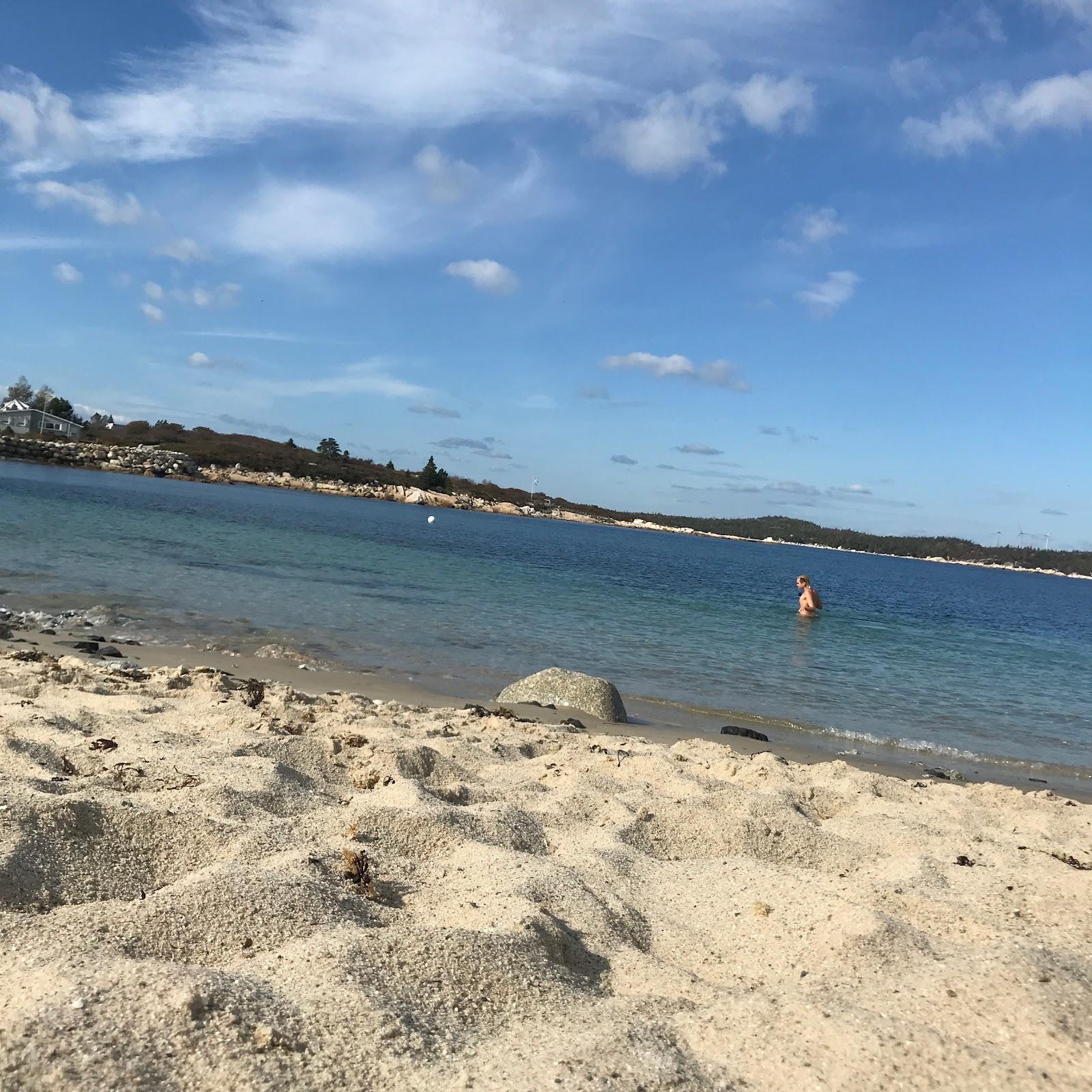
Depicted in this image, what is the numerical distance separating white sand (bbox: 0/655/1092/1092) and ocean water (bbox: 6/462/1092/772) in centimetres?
653

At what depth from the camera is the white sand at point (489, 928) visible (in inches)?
107

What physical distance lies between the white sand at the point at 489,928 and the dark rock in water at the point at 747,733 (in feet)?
13.7

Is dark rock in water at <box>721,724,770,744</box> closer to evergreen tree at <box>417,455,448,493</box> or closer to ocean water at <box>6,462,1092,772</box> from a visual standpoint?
ocean water at <box>6,462,1092,772</box>

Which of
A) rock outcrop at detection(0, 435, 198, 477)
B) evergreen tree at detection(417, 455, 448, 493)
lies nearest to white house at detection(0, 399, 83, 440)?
rock outcrop at detection(0, 435, 198, 477)

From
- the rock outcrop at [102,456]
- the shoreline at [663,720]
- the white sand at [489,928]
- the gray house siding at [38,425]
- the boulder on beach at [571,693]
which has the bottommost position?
the shoreline at [663,720]

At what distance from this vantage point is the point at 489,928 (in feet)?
12.4

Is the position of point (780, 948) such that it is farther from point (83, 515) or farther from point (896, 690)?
point (83, 515)

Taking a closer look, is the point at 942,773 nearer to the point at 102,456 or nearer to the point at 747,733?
the point at 747,733

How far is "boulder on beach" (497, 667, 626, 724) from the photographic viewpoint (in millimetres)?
11531

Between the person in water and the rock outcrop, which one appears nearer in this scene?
the person in water

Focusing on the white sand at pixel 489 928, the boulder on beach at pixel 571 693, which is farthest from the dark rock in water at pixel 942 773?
the boulder on beach at pixel 571 693

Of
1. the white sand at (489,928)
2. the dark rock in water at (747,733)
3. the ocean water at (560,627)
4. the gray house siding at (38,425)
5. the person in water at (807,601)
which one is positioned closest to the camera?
Result: the white sand at (489,928)

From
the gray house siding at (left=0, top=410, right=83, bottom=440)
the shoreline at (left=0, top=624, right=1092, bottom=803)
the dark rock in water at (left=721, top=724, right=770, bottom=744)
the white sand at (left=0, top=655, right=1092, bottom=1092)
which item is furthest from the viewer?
the gray house siding at (left=0, top=410, right=83, bottom=440)

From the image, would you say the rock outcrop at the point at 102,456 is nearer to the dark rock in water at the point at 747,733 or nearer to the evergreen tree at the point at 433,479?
the evergreen tree at the point at 433,479
